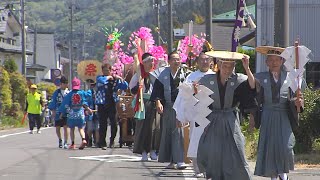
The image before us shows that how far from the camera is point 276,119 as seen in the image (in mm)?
10180

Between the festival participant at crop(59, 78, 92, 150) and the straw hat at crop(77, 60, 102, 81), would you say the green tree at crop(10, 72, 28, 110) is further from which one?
the festival participant at crop(59, 78, 92, 150)

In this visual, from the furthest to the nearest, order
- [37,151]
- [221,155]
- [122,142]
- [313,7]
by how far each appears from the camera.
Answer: [313,7] < [122,142] < [37,151] < [221,155]

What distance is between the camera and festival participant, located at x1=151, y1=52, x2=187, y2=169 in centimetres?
1295

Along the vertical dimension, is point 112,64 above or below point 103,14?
below

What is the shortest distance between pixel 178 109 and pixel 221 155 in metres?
1.41

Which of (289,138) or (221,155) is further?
(289,138)

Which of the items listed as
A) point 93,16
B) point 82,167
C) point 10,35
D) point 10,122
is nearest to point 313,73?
point 10,122

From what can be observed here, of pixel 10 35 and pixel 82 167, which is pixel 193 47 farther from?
pixel 10 35

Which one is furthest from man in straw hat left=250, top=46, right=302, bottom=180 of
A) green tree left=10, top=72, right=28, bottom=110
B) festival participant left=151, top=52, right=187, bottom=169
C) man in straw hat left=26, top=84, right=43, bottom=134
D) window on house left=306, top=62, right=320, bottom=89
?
green tree left=10, top=72, right=28, bottom=110

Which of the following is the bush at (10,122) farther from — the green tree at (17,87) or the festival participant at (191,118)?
the festival participant at (191,118)

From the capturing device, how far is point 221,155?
28.3ft

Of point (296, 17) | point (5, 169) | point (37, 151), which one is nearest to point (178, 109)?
point (5, 169)

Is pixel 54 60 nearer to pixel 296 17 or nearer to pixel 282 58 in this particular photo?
pixel 296 17

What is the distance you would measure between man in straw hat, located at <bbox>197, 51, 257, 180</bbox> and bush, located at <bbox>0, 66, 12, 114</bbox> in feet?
97.3
